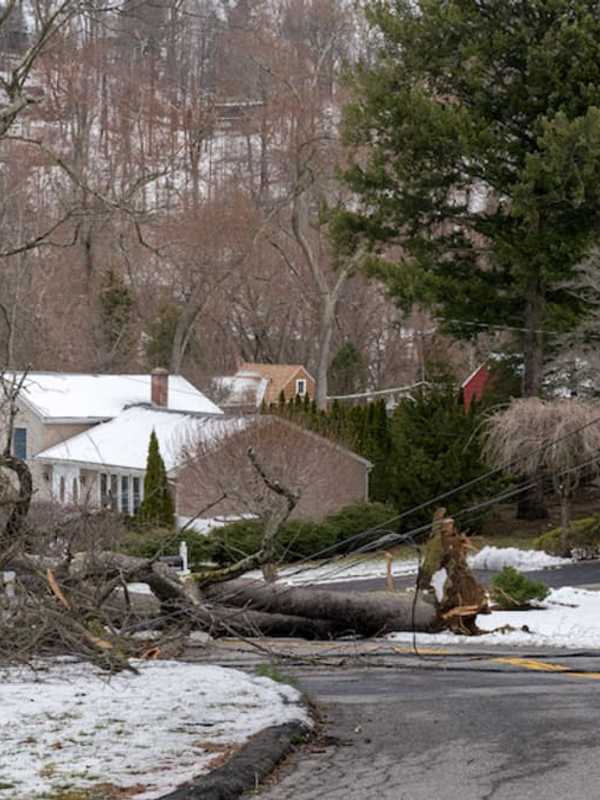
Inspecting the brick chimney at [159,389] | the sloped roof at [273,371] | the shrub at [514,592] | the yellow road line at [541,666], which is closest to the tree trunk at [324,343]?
the sloped roof at [273,371]

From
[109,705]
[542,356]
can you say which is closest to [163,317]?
[542,356]

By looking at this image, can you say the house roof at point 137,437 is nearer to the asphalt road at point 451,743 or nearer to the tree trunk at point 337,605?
the tree trunk at point 337,605

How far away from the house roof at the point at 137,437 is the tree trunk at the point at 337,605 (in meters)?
21.4

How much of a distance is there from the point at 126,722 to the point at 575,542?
28890 mm

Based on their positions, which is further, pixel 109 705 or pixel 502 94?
pixel 502 94

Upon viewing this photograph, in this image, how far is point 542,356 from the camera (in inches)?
1610

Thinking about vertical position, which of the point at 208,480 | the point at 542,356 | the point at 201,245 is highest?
the point at 201,245

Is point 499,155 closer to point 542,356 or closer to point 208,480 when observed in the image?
point 542,356

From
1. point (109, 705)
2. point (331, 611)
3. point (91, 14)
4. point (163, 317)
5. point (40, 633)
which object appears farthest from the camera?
point (163, 317)

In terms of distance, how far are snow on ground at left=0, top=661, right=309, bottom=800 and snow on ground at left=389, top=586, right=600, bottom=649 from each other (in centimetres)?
778

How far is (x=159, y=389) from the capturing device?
4731cm

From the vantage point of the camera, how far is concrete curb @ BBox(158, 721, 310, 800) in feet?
23.2

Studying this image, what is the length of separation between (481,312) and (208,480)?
900 cm

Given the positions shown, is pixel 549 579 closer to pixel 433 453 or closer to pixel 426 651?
pixel 433 453
